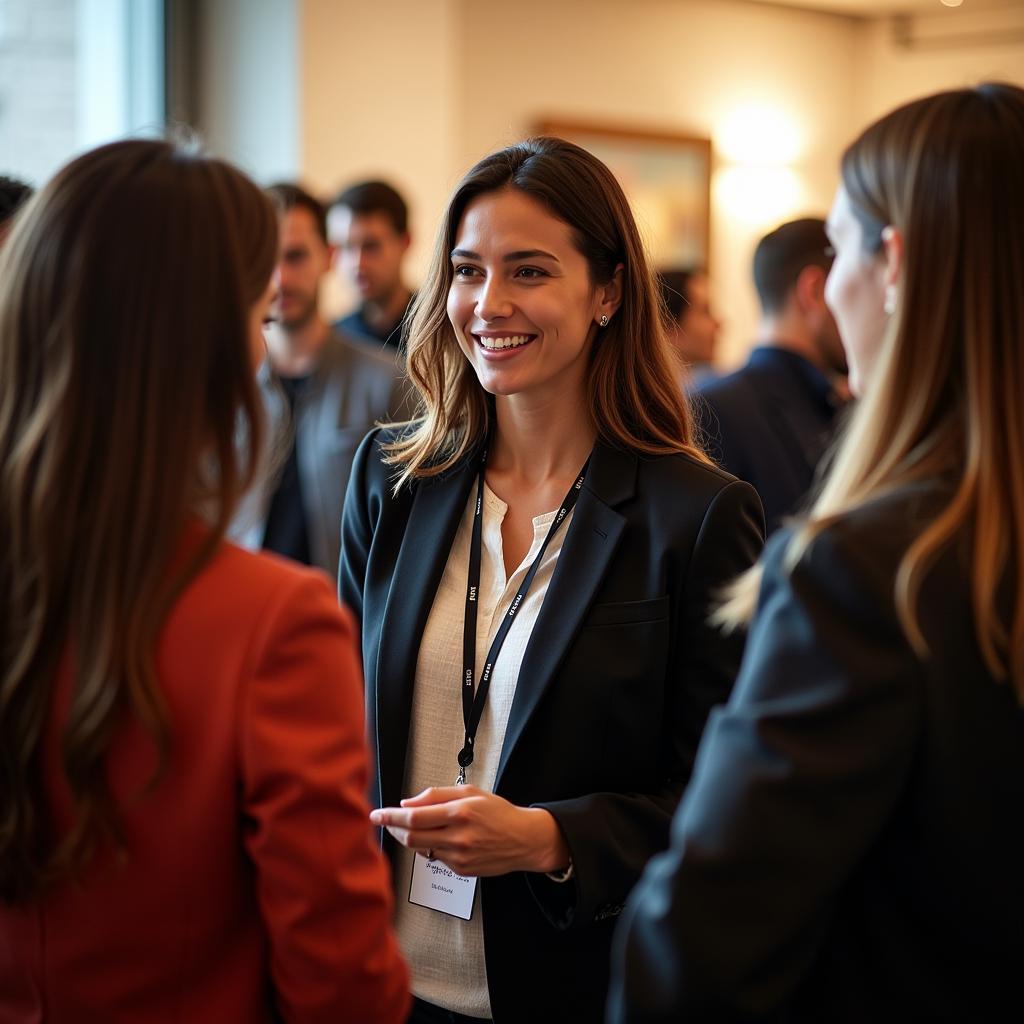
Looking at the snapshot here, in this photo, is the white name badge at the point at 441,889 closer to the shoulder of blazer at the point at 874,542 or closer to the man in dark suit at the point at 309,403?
the shoulder of blazer at the point at 874,542

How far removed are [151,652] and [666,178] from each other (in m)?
7.35

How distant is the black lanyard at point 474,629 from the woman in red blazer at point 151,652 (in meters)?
0.60

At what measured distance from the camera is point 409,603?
6.15ft

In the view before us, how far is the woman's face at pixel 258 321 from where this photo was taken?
1190mm

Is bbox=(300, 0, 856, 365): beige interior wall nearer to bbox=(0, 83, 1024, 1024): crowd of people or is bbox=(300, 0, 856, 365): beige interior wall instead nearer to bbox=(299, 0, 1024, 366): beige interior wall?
bbox=(299, 0, 1024, 366): beige interior wall

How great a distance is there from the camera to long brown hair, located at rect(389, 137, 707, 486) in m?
1.93

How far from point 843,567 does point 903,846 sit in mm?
259

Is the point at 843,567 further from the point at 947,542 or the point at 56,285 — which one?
the point at 56,285

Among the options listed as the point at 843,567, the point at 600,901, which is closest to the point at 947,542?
the point at 843,567

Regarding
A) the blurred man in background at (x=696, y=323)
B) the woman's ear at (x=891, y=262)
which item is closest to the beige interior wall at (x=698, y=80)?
the blurred man in background at (x=696, y=323)

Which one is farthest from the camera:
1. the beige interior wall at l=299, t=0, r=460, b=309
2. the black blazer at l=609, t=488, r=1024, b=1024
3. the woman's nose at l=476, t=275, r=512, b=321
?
the beige interior wall at l=299, t=0, r=460, b=309

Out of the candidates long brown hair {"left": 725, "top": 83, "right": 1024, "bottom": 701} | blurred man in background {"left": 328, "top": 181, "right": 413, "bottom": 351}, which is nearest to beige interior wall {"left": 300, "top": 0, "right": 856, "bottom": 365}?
blurred man in background {"left": 328, "top": 181, "right": 413, "bottom": 351}

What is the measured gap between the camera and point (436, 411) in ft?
6.83

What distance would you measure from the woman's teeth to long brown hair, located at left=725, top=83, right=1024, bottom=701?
0.81 m
